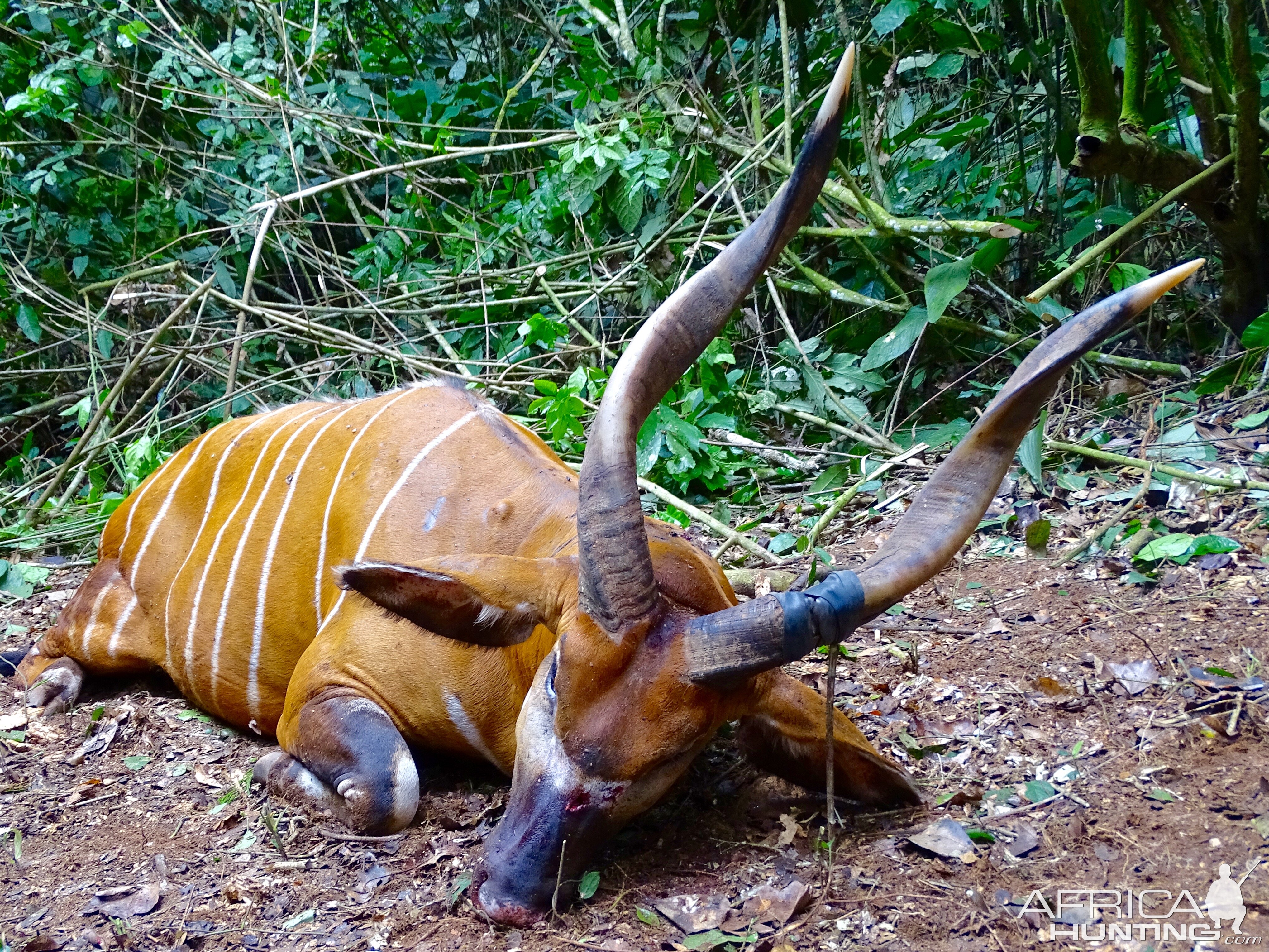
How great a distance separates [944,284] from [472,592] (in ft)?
9.65

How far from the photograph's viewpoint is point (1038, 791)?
270cm

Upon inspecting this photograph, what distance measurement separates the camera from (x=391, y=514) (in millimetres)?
3461

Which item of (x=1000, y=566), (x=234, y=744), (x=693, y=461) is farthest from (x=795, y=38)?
(x=234, y=744)

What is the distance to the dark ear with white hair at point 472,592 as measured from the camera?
254 cm

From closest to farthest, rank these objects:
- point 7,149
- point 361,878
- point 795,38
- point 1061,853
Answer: point 1061,853, point 361,878, point 795,38, point 7,149

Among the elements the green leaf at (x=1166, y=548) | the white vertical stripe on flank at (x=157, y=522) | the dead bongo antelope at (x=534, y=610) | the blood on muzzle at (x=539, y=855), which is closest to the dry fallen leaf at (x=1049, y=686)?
the dead bongo antelope at (x=534, y=610)

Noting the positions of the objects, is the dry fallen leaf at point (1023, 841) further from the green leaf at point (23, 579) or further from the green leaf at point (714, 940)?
the green leaf at point (23, 579)

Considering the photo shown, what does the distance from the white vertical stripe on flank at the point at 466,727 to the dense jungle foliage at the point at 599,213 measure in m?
1.74

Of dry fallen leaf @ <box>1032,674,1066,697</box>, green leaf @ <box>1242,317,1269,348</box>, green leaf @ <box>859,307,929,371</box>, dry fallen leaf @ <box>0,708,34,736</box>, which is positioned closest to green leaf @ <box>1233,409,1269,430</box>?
green leaf @ <box>1242,317,1269,348</box>

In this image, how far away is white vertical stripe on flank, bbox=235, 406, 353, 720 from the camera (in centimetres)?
386

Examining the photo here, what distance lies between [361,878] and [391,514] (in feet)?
3.77

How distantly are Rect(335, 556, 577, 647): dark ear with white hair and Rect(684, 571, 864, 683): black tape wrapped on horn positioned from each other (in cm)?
44

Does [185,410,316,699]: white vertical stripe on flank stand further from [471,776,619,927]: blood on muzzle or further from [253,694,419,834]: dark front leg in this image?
[471,776,619,927]: blood on muzzle

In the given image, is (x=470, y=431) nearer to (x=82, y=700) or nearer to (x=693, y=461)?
(x=693, y=461)
